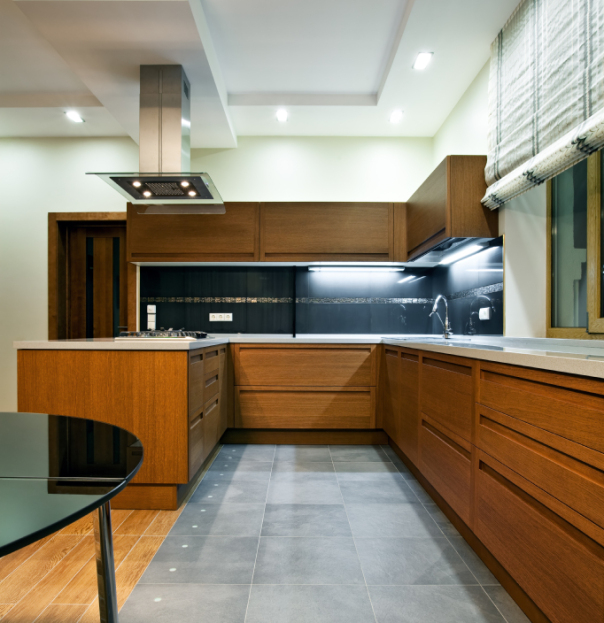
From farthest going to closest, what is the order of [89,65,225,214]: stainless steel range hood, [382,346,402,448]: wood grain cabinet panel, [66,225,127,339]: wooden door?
1. [66,225,127,339]: wooden door
2. [382,346,402,448]: wood grain cabinet panel
3. [89,65,225,214]: stainless steel range hood

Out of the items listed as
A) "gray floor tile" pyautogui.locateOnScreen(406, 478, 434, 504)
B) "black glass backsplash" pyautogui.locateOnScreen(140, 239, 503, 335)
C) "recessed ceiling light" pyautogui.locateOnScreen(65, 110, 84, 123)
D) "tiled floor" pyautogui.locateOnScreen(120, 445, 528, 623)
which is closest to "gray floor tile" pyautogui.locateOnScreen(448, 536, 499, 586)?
"tiled floor" pyautogui.locateOnScreen(120, 445, 528, 623)

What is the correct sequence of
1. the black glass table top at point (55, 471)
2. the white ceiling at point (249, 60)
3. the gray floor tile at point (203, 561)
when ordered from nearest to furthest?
the black glass table top at point (55, 471) → the gray floor tile at point (203, 561) → the white ceiling at point (249, 60)

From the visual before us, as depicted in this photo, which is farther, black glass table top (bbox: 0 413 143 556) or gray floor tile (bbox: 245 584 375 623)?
gray floor tile (bbox: 245 584 375 623)

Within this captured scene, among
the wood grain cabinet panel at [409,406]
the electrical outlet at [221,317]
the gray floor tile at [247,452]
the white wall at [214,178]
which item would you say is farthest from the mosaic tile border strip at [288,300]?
the gray floor tile at [247,452]

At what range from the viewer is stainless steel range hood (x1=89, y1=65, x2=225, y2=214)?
2.71 m

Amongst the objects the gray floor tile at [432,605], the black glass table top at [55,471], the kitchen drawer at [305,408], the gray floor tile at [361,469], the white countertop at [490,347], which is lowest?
the gray floor tile at [361,469]

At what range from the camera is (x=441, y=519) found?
2.00 m

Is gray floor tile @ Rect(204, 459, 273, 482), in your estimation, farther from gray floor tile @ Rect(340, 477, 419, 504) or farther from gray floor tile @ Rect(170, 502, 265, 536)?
gray floor tile @ Rect(340, 477, 419, 504)

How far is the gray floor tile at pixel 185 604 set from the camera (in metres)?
1.31

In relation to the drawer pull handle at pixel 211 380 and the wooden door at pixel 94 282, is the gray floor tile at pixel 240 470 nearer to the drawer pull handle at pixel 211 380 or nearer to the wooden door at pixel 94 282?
the drawer pull handle at pixel 211 380

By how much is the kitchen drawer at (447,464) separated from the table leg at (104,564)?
53.0 inches

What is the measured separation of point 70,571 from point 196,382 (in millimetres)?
971

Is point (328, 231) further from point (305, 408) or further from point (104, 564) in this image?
point (104, 564)

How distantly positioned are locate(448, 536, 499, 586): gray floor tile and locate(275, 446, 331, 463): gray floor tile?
1.21m
